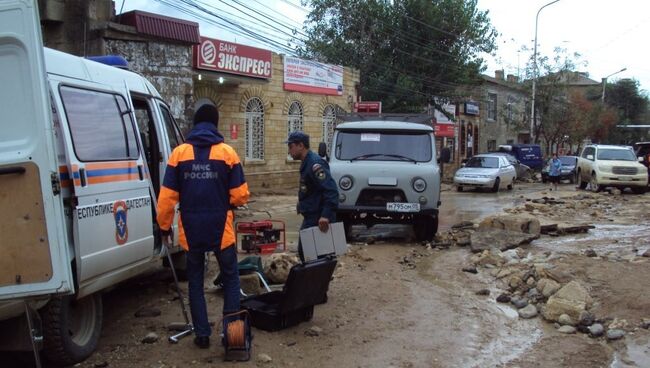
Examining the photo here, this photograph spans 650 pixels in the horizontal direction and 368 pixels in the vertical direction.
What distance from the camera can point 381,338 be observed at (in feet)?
17.2

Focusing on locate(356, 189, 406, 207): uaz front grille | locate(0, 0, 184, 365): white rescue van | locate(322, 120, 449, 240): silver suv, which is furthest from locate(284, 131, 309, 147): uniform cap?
locate(356, 189, 406, 207): uaz front grille

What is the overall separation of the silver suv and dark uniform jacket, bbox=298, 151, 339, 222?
3454mm

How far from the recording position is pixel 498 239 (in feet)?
32.1

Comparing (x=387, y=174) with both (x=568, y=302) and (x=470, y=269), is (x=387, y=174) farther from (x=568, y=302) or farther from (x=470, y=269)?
(x=568, y=302)

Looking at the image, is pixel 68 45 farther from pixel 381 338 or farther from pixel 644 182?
pixel 644 182

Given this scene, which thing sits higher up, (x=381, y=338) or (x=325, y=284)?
(x=325, y=284)

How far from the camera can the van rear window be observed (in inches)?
168

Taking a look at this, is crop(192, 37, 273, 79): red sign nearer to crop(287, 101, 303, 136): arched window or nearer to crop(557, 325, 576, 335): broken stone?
crop(287, 101, 303, 136): arched window

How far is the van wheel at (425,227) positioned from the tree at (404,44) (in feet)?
61.5

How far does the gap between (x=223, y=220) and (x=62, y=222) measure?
1.21 m

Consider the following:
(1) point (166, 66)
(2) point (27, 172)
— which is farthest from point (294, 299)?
(1) point (166, 66)

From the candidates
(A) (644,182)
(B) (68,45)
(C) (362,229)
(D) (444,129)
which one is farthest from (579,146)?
(B) (68,45)

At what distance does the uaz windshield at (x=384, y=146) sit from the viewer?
1012cm

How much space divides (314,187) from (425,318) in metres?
1.69
